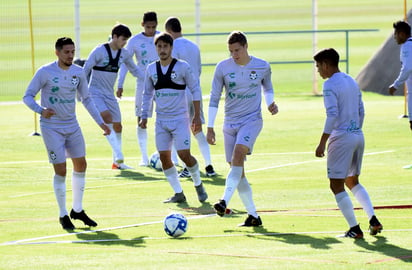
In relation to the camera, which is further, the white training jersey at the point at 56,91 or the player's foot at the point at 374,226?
the white training jersey at the point at 56,91

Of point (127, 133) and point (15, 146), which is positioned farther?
point (127, 133)

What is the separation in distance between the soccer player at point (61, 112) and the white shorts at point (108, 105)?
5.55 metres

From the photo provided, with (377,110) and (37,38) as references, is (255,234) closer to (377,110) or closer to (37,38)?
(377,110)

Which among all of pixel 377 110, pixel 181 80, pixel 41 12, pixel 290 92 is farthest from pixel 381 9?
pixel 181 80

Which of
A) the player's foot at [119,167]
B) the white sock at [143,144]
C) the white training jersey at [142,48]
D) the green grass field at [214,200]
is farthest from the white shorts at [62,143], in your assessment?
the white sock at [143,144]

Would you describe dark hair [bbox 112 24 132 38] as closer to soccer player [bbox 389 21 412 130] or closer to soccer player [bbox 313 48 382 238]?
soccer player [bbox 389 21 412 130]

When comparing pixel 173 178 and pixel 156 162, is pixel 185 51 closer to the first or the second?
pixel 156 162

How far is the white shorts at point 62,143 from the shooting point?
1371 cm

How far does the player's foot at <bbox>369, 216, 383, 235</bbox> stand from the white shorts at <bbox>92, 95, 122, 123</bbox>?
8057 mm

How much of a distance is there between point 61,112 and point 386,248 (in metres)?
4.49

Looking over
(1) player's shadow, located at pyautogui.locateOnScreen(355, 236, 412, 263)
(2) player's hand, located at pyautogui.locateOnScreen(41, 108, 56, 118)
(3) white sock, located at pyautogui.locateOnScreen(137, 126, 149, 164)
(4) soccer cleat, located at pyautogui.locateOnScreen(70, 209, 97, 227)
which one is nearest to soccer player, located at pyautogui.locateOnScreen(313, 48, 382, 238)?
(1) player's shadow, located at pyautogui.locateOnScreen(355, 236, 412, 263)

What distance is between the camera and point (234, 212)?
14.9 meters

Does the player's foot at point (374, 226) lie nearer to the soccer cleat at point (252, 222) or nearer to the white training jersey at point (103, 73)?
the soccer cleat at point (252, 222)

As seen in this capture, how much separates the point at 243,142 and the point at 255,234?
126cm
